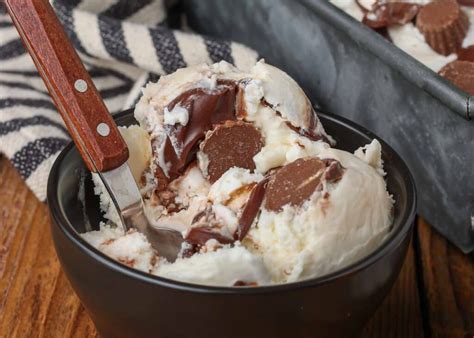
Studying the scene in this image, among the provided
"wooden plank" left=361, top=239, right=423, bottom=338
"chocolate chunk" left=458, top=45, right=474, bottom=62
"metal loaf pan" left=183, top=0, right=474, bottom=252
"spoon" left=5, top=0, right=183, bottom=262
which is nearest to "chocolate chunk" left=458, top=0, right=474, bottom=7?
"chocolate chunk" left=458, top=45, right=474, bottom=62

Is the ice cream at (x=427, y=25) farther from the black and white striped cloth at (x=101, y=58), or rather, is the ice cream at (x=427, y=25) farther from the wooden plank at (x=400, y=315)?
the wooden plank at (x=400, y=315)

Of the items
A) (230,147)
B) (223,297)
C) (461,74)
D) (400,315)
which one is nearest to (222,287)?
(223,297)

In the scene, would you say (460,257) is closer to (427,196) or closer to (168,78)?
(427,196)

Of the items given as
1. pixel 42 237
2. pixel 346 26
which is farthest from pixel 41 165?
pixel 346 26

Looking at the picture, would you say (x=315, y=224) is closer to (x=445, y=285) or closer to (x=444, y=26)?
(x=445, y=285)

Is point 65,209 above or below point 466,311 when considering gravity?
above

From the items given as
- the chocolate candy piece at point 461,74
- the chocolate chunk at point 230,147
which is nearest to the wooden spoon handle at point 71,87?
the chocolate chunk at point 230,147
